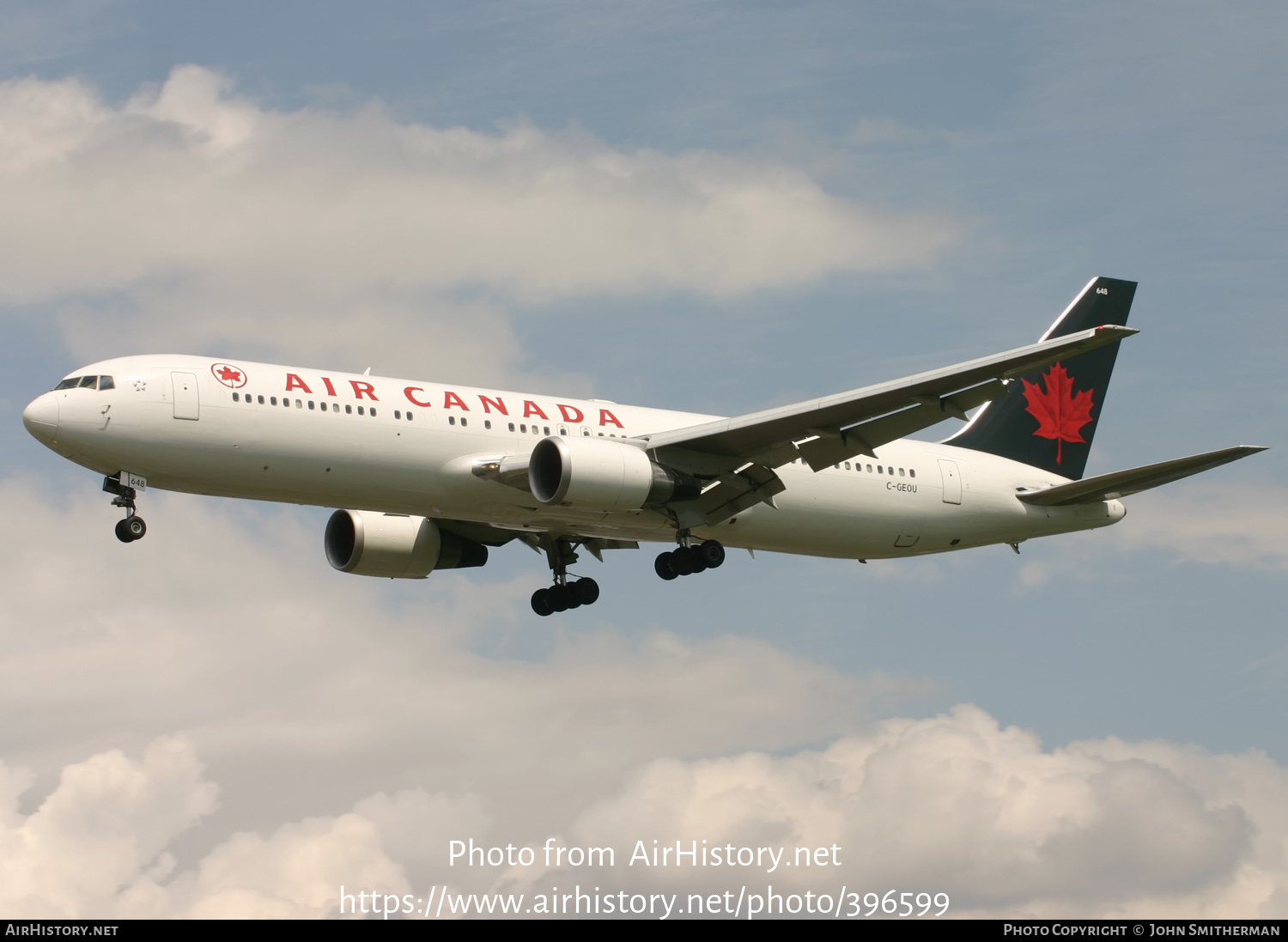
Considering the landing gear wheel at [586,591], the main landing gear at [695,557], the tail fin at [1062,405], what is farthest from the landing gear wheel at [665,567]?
the tail fin at [1062,405]

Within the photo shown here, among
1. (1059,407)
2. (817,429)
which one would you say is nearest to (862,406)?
(817,429)

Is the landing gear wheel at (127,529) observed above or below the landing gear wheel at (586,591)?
below

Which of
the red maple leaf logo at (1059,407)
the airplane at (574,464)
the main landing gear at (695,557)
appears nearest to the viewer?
the airplane at (574,464)

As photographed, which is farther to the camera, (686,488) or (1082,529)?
(1082,529)

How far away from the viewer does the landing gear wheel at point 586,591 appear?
44.2m

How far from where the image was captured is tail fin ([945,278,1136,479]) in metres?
45.0

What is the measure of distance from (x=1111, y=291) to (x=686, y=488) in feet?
55.8

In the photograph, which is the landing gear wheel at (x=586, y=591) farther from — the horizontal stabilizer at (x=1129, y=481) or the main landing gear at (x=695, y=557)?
the horizontal stabilizer at (x=1129, y=481)

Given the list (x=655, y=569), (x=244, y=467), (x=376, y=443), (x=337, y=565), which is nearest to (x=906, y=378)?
(x=655, y=569)

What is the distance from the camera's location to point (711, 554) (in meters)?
39.1

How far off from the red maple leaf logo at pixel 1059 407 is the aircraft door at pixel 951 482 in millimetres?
4110

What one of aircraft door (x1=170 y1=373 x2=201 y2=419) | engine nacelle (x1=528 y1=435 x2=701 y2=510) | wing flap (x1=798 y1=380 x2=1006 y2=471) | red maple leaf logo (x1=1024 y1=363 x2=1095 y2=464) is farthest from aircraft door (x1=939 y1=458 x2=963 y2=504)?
aircraft door (x1=170 y1=373 x2=201 y2=419)

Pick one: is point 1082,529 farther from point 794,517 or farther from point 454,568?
point 454,568

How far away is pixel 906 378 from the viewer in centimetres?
3438
